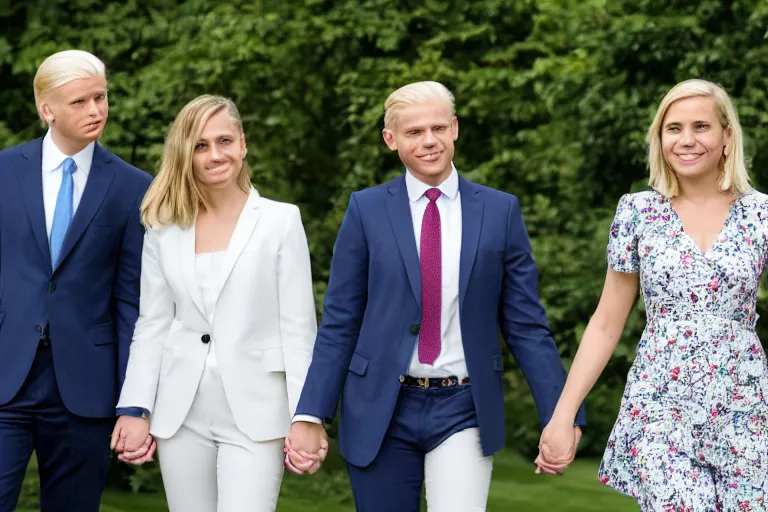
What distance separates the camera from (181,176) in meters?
5.36

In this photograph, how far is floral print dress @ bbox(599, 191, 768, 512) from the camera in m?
4.64

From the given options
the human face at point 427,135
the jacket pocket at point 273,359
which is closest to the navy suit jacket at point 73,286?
the jacket pocket at point 273,359

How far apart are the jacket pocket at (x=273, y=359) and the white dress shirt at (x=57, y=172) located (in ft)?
2.94

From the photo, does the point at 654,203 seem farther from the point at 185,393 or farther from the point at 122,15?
the point at 122,15

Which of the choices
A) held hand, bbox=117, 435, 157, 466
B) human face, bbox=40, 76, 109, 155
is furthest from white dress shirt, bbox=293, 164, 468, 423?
human face, bbox=40, 76, 109, 155

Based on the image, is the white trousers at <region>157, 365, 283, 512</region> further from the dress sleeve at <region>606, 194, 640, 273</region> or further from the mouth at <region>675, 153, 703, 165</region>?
the mouth at <region>675, 153, 703, 165</region>

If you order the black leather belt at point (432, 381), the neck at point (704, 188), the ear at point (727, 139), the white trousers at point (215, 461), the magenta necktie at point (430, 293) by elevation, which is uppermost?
the ear at point (727, 139)

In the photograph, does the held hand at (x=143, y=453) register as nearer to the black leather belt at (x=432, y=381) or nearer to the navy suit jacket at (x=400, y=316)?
the navy suit jacket at (x=400, y=316)

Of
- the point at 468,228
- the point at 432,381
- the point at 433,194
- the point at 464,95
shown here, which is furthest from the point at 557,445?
the point at 464,95

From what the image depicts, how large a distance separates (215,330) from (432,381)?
80 cm

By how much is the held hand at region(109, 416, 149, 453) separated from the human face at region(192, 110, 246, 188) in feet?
2.92

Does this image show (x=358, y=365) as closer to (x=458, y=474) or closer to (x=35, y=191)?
(x=458, y=474)

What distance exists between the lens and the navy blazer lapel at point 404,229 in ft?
16.6

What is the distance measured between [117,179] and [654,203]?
78.8 inches
